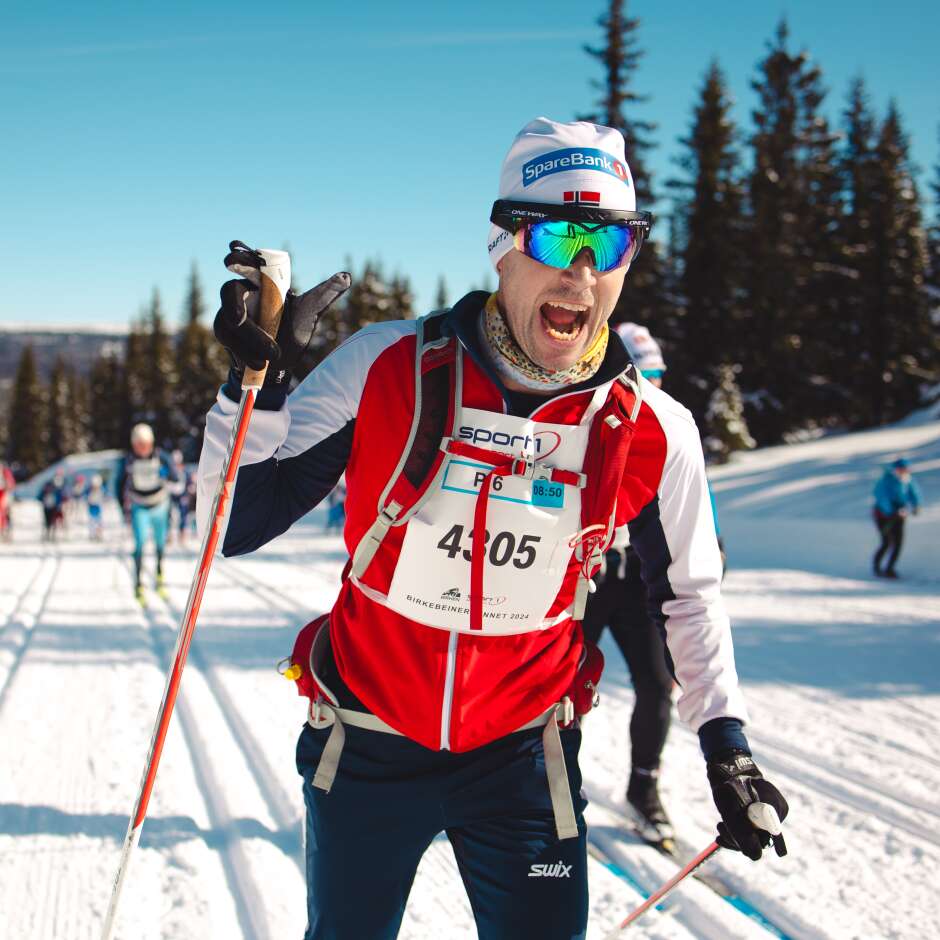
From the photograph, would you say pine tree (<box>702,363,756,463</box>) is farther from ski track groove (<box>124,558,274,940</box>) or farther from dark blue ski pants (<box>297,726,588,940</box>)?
dark blue ski pants (<box>297,726,588,940</box>)

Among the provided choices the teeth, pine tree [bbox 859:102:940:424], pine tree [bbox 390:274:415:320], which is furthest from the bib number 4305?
pine tree [bbox 390:274:415:320]

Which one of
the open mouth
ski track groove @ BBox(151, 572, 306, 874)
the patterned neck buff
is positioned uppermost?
the open mouth

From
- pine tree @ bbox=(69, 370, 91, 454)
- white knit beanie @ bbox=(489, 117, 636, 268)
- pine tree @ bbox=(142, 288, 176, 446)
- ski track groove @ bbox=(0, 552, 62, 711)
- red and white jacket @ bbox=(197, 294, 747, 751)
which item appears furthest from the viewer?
pine tree @ bbox=(69, 370, 91, 454)

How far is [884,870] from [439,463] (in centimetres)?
313

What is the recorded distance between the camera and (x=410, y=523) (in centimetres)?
186

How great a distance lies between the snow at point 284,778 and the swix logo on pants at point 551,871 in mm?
1410

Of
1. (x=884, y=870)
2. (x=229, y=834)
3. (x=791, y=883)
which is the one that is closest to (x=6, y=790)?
(x=229, y=834)

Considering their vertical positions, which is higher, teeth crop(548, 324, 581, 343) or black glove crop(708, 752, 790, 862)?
teeth crop(548, 324, 581, 343)

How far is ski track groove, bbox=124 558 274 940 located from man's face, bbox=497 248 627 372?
7.87 ft

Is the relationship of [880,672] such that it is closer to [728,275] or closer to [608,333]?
[608,333]

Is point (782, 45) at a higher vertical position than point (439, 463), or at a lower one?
higher

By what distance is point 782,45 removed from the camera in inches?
1433

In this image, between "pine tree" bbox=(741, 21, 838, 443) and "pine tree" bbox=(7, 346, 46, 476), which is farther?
"pine tree" bbox=(7, 346, 46, 476)

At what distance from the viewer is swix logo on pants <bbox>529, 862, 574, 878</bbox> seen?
6.13 ft
